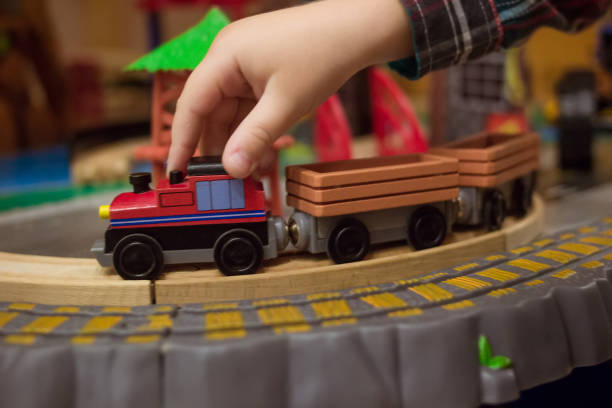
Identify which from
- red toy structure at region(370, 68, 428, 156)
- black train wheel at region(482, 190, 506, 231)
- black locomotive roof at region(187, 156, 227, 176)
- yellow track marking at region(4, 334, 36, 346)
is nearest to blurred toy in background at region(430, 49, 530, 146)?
red toy structure at region(370, 68, 428, 156)

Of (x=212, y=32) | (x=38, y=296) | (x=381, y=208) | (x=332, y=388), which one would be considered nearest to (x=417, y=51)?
(x=381, y=208)

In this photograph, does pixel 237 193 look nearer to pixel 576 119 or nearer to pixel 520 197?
pixel 520 197

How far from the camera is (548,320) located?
0.62 metres

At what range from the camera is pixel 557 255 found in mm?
775

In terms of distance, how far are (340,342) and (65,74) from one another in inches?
91.4

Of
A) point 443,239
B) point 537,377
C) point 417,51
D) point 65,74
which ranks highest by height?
point 65,74

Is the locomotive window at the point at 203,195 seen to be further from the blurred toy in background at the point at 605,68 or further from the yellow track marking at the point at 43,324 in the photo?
the blurred toy in background at the point at 605,68

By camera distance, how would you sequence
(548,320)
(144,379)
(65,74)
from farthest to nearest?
(65,74), (548,320), (144,379)

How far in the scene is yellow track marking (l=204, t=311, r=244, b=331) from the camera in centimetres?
56

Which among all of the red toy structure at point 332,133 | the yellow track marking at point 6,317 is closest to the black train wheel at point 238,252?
the yellow track marking at point 6,317

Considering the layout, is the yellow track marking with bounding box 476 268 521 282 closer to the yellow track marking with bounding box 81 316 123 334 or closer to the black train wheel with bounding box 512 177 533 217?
the black train wheel with bounding box 512 177 533 217

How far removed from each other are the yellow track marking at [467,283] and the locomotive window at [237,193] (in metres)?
0.26

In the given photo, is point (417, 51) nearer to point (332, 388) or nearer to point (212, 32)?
point (212, 32)

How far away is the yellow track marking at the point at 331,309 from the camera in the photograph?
1.94ft
